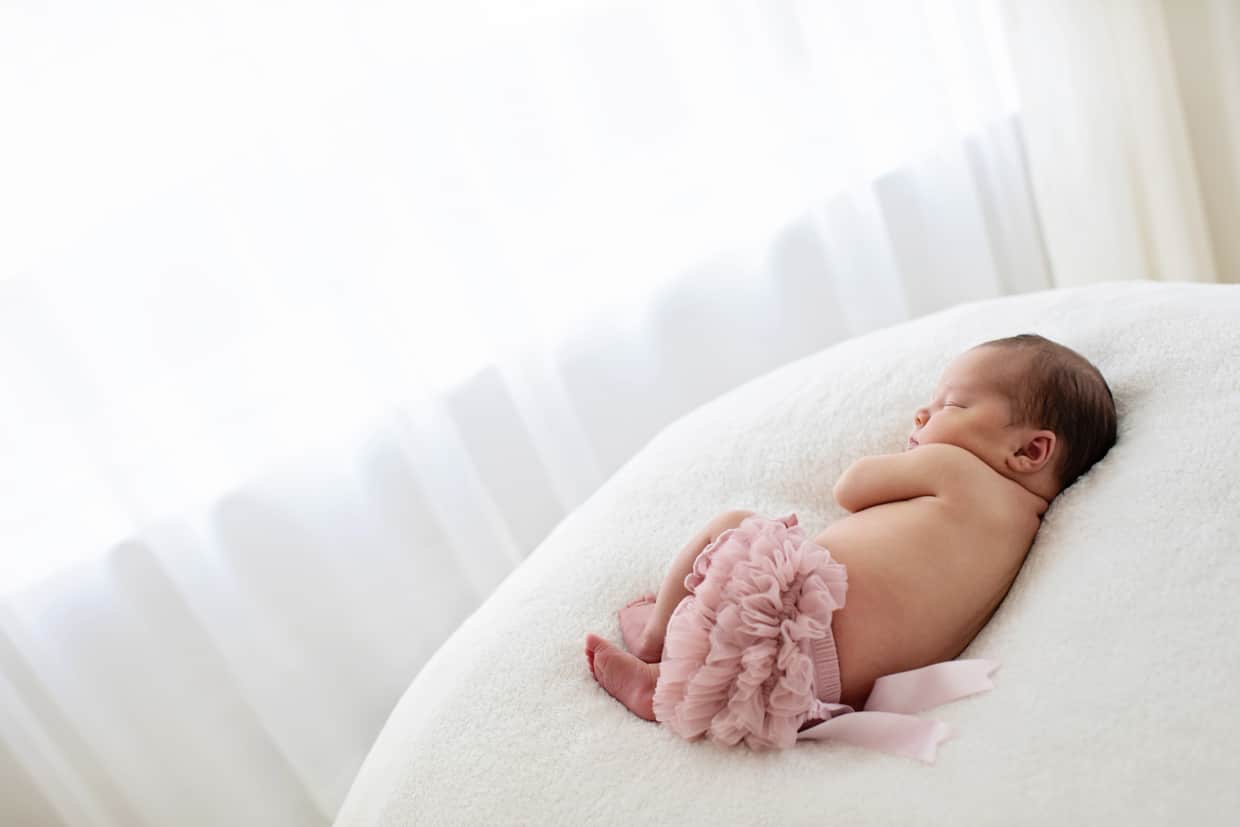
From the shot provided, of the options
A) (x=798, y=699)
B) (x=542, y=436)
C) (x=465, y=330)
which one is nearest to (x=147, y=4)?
(x=465, y=330)

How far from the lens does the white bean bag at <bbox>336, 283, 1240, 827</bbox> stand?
3.10 feet

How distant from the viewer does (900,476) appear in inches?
49.6

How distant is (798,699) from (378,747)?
534 mm

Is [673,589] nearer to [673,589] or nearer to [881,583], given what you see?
[673,589]

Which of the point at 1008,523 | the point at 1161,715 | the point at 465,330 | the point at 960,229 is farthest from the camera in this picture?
the point at 960,229

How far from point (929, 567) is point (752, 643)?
0.22 meters

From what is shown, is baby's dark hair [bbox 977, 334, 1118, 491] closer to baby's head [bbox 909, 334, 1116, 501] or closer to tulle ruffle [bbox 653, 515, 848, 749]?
baby's head [bbox 909, 334, 1116, 501]

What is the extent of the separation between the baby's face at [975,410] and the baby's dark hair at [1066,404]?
18 millimetres

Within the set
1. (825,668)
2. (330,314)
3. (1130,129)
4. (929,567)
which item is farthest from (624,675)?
(1130,129)

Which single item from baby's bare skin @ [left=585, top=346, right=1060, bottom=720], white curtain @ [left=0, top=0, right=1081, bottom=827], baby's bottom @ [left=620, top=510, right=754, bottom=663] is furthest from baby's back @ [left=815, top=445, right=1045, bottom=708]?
white curtain @ [left=0, top=0, right=1081, bottom=827]

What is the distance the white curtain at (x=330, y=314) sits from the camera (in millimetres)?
1626

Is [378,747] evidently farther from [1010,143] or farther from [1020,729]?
[1010,143]

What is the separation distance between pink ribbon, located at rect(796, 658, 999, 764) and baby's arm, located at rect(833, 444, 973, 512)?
0.21 m

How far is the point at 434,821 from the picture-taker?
44.1 inches
